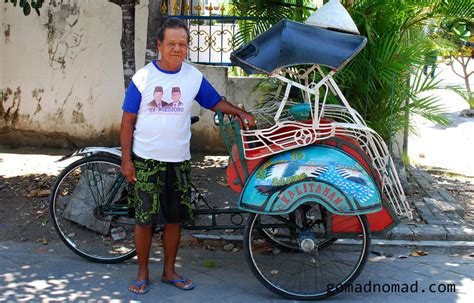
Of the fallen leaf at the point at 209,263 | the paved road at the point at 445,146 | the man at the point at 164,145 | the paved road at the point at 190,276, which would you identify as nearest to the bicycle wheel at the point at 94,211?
the paved road at the point at 190,276

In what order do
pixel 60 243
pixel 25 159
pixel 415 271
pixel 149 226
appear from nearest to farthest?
pixel 149 226 → pixel 415 271 → pixel 60 243 → pixel 25 159

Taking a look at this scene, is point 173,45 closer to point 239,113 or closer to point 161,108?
point 161,108

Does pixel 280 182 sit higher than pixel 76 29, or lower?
lower

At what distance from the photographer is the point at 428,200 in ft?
20.1

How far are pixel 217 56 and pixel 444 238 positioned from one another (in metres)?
3.69

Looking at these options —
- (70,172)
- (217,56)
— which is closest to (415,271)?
(70,172)

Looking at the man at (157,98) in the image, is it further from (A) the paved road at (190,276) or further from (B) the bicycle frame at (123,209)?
(A) the paved road at (190,276)

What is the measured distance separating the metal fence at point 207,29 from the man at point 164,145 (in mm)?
3158

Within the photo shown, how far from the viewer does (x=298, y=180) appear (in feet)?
12.7

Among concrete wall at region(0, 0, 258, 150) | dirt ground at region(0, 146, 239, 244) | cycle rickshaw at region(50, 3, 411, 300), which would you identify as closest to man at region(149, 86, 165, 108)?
cycle rickshaw at region(50, 3, 411, 300)

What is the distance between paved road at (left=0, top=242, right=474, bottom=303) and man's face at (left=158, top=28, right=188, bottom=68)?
1.59 m

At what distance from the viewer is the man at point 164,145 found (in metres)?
3.99

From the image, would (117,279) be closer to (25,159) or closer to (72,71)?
(25,159)

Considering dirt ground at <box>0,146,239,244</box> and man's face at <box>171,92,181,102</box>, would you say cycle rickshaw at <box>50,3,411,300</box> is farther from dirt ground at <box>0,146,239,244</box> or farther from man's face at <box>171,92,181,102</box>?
dirt ground at <box>0,146,239,244</box>
